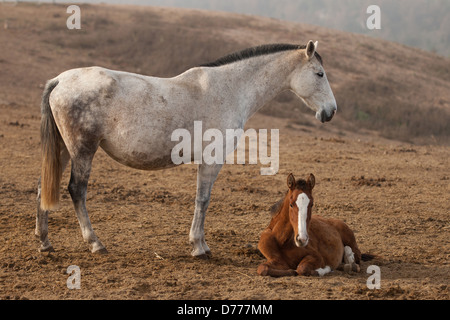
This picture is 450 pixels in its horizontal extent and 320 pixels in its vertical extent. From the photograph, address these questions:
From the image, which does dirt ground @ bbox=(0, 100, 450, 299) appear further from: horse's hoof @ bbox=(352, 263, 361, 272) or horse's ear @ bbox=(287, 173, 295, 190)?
horse's ear @ bbox=(287, 173, 295, 190)

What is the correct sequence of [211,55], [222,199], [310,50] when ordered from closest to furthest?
[310,50]
[222,199]
[211,55]

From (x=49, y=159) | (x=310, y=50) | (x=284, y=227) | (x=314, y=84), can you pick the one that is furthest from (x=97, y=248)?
(x=310, y=50)

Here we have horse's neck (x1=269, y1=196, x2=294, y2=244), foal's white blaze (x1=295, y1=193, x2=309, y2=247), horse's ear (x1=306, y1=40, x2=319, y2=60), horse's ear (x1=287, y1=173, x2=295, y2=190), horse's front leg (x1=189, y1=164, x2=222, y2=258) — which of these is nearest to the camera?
foal's white blaze (x1=295, y1=193, x2=309, y2=247)

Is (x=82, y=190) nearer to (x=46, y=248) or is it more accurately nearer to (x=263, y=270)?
(x=46, y=248)

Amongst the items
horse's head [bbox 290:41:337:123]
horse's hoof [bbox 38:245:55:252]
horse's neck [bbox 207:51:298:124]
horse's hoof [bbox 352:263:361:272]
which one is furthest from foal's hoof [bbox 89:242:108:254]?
horse's head [bbox 290:41:337:123]

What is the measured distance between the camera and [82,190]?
5.94 meters

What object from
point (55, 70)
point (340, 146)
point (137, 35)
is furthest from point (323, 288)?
point (137, 35)

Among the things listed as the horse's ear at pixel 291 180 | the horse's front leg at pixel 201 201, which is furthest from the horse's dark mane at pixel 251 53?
the horse's ear at pixel 291 180

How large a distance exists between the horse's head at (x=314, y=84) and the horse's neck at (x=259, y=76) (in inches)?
3.8

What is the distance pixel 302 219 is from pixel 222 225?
8.70 ft

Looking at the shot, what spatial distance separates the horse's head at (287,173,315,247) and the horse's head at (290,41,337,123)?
49.8 inches

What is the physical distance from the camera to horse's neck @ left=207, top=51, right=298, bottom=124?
631 centimetres

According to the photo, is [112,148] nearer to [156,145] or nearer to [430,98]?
[156,145]

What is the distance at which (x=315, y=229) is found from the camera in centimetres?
584
